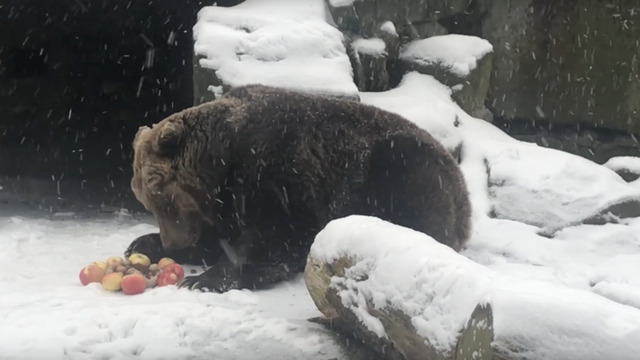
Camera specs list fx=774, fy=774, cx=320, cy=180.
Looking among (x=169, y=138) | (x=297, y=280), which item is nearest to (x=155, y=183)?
(x=169, y=138)

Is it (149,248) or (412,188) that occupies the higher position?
(412,188)

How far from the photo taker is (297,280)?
5145mm

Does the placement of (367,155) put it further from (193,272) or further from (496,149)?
(496,149)

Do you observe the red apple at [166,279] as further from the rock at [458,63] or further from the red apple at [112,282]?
the rock at [458,63]

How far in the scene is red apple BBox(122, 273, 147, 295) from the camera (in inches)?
184

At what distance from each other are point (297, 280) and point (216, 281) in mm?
581

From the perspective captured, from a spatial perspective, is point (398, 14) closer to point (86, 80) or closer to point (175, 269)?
point (175, 269)

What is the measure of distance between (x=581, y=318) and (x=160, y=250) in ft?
12.6

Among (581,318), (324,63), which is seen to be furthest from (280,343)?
(324,63)

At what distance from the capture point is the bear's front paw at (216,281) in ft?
15.7

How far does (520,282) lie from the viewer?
2.78 m

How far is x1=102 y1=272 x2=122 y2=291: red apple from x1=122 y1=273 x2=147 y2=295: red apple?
0.05 m

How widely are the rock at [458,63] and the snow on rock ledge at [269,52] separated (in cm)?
Answer: 105

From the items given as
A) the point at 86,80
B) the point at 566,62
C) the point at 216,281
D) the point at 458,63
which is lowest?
the point at 86,80
